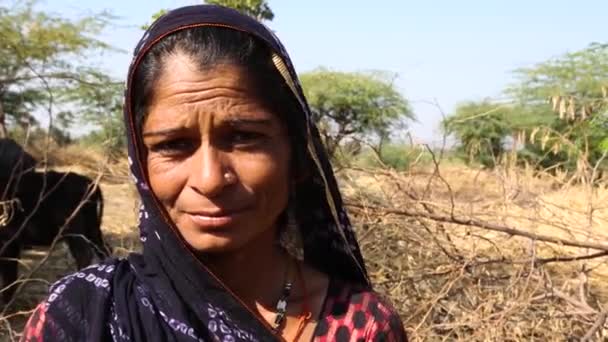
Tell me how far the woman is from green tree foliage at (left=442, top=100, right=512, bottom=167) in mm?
1983

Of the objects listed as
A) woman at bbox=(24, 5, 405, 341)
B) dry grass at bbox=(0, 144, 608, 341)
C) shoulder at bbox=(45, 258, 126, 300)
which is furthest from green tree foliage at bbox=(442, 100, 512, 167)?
shoulder at bbox=(45, 258, 126, 300)

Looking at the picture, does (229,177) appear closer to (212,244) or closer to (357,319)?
(212,244)

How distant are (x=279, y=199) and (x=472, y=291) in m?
2.51

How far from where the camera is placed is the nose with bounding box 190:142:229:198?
3.27ft

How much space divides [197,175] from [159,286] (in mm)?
143

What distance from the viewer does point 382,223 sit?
12.1 feet

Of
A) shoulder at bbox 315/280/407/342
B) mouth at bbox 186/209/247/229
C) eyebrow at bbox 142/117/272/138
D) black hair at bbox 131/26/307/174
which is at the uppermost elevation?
black hair at bbox 131/26/307/174

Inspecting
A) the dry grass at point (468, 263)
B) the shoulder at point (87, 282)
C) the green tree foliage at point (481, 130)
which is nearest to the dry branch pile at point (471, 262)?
the dry grass at point (468, 263)

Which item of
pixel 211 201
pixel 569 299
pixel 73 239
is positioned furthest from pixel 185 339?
pixel 73 239

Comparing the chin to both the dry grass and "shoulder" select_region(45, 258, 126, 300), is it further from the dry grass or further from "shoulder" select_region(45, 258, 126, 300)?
the dry grass

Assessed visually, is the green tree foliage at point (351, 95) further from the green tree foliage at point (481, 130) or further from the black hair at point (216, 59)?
the black hair at point (216, 59)

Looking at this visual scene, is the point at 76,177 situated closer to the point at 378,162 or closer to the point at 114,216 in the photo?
the point at 378,162

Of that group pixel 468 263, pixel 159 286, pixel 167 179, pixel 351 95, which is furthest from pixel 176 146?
pixel 351 95

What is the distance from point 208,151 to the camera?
1.02 meters
